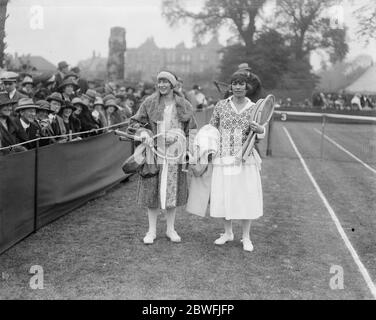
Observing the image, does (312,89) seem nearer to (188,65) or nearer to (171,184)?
(188,65)

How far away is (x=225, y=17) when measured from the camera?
132 feet

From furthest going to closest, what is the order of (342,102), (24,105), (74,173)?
1. (342,102)
2. (74,173)
3. (24,105)

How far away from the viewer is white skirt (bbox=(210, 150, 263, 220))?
18.8ft

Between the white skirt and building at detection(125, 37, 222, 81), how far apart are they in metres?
56.7

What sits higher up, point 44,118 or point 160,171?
point 44,118

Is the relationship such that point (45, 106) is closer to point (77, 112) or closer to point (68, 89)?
point (77, 112)

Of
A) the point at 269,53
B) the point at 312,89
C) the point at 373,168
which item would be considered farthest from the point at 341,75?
the point at 373,168

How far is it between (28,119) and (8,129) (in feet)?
1.47

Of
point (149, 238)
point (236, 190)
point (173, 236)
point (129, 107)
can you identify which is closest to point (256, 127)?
point (236, 190)

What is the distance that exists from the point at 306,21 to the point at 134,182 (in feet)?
110

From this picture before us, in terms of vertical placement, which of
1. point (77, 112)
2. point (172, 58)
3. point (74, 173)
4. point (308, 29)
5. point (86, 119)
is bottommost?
point (74, 173)

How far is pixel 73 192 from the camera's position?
24.3ft

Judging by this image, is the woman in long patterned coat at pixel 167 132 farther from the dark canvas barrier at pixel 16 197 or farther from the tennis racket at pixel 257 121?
the dark canvas barrier at pixel 16 197

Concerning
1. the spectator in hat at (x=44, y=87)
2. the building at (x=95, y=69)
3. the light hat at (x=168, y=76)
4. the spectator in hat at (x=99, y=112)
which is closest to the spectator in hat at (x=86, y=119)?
the spectator in hat at (x=99, y=112)
